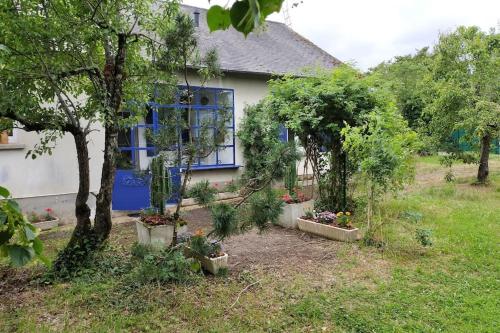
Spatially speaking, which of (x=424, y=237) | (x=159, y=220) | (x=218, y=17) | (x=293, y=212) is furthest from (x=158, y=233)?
(x=218, y=17)

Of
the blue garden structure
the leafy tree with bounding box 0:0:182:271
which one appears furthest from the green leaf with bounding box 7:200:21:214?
the blue garden structure

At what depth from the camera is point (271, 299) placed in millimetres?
4035

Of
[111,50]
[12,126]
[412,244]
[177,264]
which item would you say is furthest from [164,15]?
[412,244]

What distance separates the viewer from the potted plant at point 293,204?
7056 mm

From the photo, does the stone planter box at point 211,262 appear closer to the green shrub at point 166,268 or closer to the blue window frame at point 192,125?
the green shrub at point 166,268

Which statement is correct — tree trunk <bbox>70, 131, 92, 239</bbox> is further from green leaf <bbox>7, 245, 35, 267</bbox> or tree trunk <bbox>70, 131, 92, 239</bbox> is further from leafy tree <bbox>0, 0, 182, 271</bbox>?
green leaf <bbox>7, 245, 35, 267</bbox>

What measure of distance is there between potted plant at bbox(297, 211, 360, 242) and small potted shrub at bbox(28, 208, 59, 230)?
475cm

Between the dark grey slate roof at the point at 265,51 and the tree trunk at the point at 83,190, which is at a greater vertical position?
the dark grey slate roof at the point at 265,51

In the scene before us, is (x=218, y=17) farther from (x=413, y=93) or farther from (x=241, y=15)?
A: (x=413, y=93)

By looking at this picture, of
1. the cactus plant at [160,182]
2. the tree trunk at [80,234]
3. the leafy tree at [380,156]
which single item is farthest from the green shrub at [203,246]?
the leafy tree at [380,156]

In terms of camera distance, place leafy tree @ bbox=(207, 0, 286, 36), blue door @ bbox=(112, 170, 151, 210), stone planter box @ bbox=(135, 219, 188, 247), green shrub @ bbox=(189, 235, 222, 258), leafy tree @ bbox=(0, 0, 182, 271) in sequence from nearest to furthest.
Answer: leafy tree @ bbox=(207, 0, 286, 36) < leafy tree @ bbox=(0, 0, 182, 271) < green shrub @ bbox=(189, 235, 222, 258) < stone planter box @ bbox=(135, 219, 188, 247) < blue door @ bbox=(112, 170, 151, 210)

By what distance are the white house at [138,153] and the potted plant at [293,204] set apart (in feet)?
4.88

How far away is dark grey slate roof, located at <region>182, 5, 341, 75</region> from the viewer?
419 inches

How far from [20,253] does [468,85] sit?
11254mm
